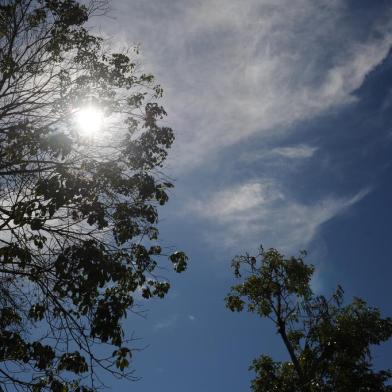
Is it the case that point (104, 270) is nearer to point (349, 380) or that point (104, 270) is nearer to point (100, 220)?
point (100, 220)

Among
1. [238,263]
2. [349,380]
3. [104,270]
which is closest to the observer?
[104,270]

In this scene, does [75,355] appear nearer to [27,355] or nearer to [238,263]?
[27,355]

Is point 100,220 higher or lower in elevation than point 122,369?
higher

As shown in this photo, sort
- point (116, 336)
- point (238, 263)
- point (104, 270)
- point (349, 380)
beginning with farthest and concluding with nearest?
point (238, 263)
point (349, 380)
point (116, 336)
point (104, 270)

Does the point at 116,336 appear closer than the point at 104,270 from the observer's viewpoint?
No

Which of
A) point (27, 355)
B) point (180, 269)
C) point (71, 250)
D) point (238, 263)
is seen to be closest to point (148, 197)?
point (180, 269)

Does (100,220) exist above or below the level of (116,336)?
above

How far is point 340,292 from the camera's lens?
1555 centimetres

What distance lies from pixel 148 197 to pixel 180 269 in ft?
6.00

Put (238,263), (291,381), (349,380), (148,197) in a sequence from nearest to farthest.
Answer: (148,197), (349,380), (291,381), (238,263)

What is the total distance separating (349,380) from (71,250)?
11808 millimetres

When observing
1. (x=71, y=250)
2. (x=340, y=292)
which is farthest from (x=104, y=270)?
(x=340, y=292)

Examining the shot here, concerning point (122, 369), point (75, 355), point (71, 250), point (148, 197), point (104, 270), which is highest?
point (148, 197)

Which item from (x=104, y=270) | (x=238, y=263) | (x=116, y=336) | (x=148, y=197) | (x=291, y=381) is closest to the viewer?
(x=104, y=270)
